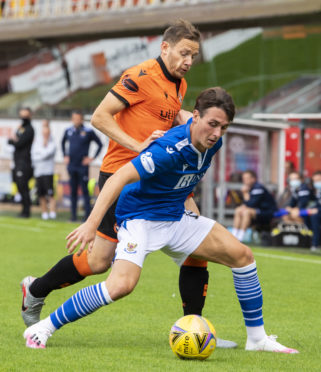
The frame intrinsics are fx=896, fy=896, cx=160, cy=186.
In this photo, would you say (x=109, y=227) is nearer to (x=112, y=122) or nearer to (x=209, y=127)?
(x=112, y=122)

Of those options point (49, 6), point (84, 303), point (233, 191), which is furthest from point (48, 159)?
point (84, 303)

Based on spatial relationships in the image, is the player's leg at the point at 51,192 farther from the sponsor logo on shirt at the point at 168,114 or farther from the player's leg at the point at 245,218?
the sponsor logo on shirt at the point at 168,114

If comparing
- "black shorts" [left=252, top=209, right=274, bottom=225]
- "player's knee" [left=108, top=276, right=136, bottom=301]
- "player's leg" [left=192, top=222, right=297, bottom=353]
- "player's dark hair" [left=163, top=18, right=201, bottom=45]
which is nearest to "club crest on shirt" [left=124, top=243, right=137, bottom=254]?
"player's knee" [left=108, top=276, right=136, bottom=301]

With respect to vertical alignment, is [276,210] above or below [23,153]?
below

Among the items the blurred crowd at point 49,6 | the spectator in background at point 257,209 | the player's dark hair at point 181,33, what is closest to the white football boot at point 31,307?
the player's dark hair at point 181,33

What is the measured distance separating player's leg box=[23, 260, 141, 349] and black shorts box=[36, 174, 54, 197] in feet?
44.9

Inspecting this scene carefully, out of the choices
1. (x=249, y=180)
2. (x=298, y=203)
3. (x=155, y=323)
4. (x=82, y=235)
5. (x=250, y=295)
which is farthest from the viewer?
(x=249, y=180)

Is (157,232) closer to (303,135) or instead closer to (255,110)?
(303,135)

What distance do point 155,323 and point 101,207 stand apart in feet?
6.70

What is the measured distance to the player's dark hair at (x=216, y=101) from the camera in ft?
17.5

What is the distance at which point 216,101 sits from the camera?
5.33m

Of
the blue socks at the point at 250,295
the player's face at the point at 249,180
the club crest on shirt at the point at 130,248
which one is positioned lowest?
the player's face at the point at 249,180

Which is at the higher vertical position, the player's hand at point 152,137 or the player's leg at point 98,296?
the player's hand at point 152,137

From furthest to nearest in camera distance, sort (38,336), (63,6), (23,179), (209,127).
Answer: (63,6)
(23,179)
(38,336)
(209,127)
